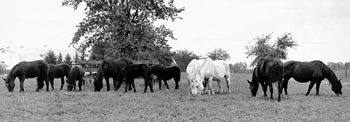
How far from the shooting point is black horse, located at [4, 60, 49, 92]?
19.4 meters

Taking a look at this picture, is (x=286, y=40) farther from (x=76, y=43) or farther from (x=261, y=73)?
(x=261, y=73)

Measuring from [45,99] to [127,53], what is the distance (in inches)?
558

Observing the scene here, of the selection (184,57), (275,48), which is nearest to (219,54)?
(184,57)

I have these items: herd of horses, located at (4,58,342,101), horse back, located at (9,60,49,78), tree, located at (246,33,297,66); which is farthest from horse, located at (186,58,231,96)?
tree, located at (246,33,297,66)

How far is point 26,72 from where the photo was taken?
1956 cm

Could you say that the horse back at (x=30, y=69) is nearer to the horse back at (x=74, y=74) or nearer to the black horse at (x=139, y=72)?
the horse back at (x=74, y=74)

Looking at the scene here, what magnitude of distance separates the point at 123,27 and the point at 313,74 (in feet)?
48.3

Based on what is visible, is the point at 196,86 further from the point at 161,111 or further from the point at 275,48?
the point at 275,48

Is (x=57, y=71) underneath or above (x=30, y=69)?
underneath

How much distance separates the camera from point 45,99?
14859mm

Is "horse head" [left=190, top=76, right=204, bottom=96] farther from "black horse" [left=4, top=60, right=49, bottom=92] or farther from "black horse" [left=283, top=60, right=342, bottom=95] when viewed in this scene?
"black horse" [left=4, top=60, right=49, bottom=92]

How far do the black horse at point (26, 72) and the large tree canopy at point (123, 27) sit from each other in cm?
751

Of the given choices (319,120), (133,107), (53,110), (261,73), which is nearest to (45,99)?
(53,110)

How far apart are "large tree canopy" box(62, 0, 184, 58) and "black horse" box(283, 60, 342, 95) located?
12.1 metres
